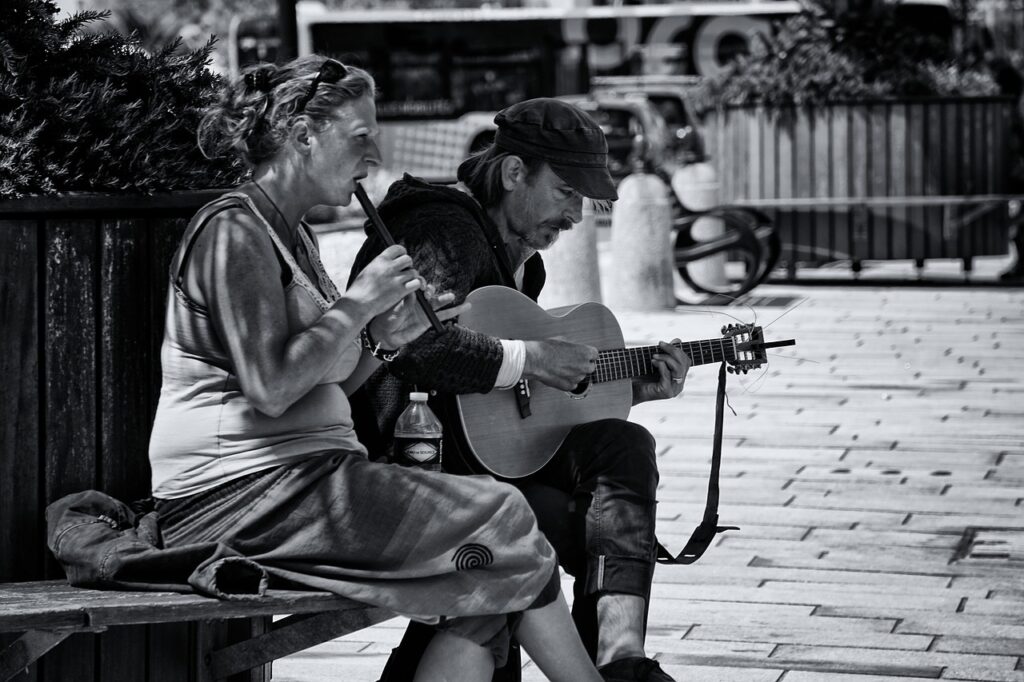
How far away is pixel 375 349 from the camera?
129 inches

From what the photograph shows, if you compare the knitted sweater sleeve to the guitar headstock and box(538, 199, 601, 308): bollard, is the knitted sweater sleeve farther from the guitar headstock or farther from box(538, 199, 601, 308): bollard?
box(538, 199, 601, 308): bollard

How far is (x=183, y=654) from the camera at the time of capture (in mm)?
3312

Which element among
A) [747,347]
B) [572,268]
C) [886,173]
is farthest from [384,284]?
[886,173]

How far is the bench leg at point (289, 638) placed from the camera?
2990 millimetres

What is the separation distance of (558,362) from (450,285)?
298 mm

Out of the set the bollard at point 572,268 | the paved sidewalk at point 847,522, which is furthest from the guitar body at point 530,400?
the bollard at point 572,268

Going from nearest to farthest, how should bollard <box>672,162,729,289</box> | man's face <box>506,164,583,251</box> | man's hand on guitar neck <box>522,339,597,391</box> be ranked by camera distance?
man's hand on guitar neck <box>522,339,597,391</box> < man's face <box>506,164,583,251</box> < bollard <box>672,162,729,289</box>

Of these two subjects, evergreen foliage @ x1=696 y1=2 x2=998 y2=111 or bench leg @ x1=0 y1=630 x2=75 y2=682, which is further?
evergreen foliage @ x1=696 y1=2 x2=998 y2=111

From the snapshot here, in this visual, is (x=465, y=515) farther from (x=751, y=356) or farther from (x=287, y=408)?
(x=751, y=356)

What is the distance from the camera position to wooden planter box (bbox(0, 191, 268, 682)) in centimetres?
314

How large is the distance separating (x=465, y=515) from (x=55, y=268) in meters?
0.96

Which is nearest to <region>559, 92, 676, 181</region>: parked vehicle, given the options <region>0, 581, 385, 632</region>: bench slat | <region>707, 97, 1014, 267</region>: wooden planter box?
<region>707, 97, 1014, 267</region>: wooden planter box

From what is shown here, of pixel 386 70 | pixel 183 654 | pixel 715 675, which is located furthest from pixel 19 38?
pixel 386 70

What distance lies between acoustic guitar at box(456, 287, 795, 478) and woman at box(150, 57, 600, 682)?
54 centimetres
